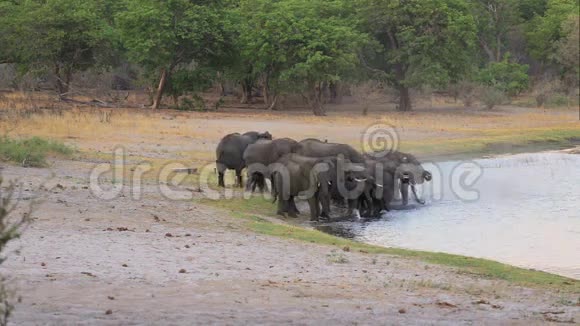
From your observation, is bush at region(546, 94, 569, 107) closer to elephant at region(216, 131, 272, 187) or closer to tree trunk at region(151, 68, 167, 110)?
Answer: elephant at region(216, 131, 272, 187)

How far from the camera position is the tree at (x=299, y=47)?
45000 mm

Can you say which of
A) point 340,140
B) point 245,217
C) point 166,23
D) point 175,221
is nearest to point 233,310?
point 175,221

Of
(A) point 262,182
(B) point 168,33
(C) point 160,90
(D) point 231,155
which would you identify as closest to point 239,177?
(D) point 231,155

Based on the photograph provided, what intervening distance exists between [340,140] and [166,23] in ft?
47.0

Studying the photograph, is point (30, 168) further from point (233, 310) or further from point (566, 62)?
point (566, 62)

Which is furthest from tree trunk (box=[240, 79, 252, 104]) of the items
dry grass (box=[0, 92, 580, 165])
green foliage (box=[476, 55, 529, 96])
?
green foliage (box=[476, 55, 529, 96])

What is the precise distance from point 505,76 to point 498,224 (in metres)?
25.7

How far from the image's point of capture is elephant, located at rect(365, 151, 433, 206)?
2275cm

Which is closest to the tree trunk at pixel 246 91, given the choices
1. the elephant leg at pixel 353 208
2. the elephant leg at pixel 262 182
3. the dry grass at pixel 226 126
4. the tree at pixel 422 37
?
the dry grass at pixel 226 126

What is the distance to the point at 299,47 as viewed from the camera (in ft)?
151

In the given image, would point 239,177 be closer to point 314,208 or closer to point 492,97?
point 314,208

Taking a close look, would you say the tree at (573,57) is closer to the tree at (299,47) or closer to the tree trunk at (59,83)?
the tree at (299,47)

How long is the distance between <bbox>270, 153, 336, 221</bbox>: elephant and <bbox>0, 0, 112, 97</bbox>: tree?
25.9 meters

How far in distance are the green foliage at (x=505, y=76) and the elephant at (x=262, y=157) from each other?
1620cm
